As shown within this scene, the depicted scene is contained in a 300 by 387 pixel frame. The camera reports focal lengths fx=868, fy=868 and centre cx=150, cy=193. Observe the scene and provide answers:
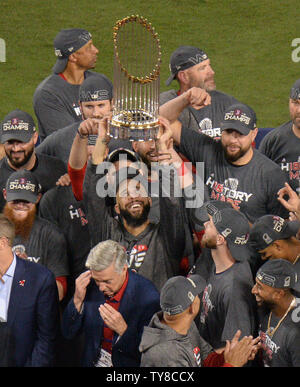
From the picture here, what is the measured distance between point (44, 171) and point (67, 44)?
7.03ft

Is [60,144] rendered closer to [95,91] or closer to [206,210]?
[95,91]

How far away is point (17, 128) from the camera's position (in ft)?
22.3

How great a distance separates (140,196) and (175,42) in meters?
7.21

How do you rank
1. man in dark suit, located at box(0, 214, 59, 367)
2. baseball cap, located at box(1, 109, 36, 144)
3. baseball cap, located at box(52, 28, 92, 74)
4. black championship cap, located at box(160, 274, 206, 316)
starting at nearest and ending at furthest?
black championship cap, located at box(160, 274, 206, 316) < man in dark suit, located at box(0, 214, 59, 367) < baseball cap, located at box(1, 109, 36, 144) < baseball cap, located at box(52, 28, 92, 74)

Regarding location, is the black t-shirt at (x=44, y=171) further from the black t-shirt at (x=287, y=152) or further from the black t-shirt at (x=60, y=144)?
the black t-shirt at (x=287, y=152)

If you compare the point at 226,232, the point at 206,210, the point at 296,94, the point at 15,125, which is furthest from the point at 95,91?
the point at 226,232

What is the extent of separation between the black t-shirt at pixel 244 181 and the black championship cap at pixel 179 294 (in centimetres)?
130

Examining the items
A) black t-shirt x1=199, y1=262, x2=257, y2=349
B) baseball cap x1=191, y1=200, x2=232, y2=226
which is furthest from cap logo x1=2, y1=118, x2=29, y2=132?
black t-shirt x1=199, y1=262, x2=257, y2=349

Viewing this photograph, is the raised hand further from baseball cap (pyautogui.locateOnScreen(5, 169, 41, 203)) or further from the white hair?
baseball cap (pyautogui.locateOnScreen(5, 169, 41, 203))

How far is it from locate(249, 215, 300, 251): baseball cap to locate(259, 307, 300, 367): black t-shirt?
0.69m

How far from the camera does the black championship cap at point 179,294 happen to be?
5.10 m

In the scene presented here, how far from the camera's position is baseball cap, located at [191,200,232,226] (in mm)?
5906

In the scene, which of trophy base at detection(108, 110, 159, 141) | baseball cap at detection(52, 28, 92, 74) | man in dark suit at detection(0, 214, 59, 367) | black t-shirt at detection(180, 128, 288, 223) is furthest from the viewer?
baseball cap at detection(52, 28, 92, 74)
